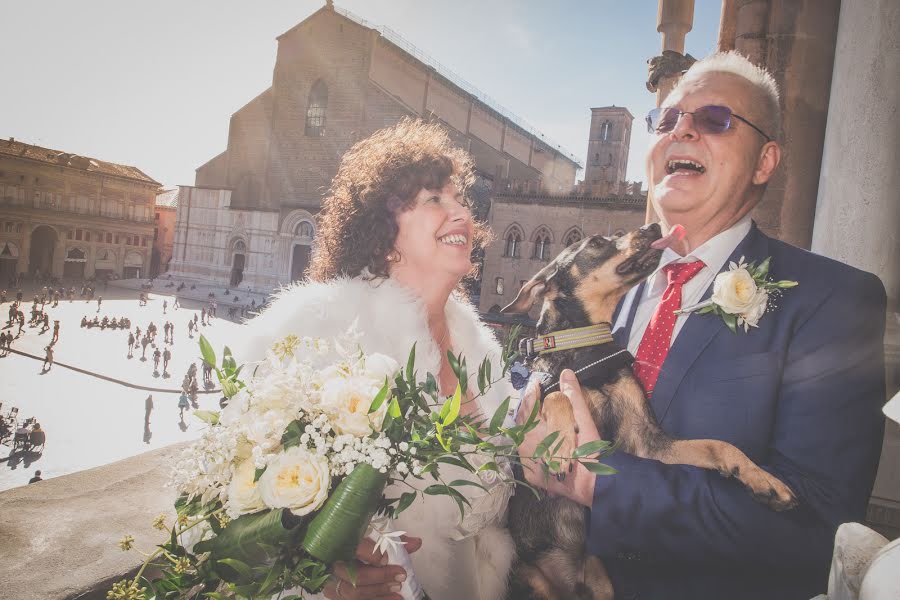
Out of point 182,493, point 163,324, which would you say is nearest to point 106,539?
point 182,493

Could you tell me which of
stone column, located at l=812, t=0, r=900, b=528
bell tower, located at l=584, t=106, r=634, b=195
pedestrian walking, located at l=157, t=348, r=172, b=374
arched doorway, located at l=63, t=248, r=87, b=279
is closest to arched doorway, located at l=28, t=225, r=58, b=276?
arched doorway, located at l=63, t=248, r=87, b=279

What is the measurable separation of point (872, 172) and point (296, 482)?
2234mm

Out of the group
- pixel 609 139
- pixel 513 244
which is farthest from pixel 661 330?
pixel 609 139

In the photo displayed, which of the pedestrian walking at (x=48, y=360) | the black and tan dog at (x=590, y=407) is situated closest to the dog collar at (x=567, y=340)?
the black and tan dog at (x=590, y=407)

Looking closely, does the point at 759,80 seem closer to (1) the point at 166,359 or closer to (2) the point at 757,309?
(2) the point at 757,309

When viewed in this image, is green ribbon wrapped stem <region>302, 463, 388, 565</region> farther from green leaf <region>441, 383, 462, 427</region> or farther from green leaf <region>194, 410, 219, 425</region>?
green leaf <region>194, 410, 219, 425</region>

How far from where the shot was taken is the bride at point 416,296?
178 centimetres

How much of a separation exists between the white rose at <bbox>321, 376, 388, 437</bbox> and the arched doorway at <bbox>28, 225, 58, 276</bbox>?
20.1m

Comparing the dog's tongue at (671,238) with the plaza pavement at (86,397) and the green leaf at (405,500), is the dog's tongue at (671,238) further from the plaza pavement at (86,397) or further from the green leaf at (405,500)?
the plaza pavement at (86,397)

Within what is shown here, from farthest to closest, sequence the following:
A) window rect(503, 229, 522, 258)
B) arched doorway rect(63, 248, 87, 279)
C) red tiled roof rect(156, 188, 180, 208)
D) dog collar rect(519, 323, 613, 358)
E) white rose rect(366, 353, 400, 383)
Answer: red tiled roof rect(156, 188, 180, 208), window rect(503, 229, 522, 258), arched doorway rect(63, 248, 87, 279), dog collar rect(519, 323, 613, 358), white rose rect(366, 353, 400, 383)

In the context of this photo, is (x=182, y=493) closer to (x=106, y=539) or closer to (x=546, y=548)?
(x=106, y=539)

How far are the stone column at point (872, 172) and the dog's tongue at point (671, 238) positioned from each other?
2.86 ft

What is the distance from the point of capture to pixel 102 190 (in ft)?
56.8

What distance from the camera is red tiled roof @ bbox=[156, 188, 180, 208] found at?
38.2m
